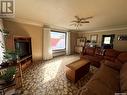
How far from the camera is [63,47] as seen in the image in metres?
6.84

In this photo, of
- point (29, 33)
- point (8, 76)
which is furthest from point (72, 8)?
point (29, 33)

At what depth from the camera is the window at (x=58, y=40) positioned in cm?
589

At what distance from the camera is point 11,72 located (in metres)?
1.74

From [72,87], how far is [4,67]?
6.14 feet

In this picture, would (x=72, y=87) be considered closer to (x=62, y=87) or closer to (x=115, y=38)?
(x=62, y=87)

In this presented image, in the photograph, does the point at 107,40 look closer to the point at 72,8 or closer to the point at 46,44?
the point at 46,44

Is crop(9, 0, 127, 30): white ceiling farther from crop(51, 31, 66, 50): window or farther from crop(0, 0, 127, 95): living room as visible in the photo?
crop(51, 31, 66, 50): window

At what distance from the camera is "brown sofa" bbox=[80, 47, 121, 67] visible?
13.1 feet

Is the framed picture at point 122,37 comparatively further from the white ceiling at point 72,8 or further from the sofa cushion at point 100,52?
the white ceiling at point 72,8

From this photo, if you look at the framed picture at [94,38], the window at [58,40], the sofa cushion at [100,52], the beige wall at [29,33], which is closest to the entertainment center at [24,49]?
the beige wall at [29,33]

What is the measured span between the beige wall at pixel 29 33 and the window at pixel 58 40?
1182 mm

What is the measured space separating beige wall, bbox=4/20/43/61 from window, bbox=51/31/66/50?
118cm

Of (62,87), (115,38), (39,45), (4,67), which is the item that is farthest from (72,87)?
(115,38)

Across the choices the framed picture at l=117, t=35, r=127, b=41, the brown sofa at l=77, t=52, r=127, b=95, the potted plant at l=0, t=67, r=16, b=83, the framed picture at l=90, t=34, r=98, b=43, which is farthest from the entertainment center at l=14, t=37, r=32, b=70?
the framed picture at l=117, t=35, r=127, b=41
